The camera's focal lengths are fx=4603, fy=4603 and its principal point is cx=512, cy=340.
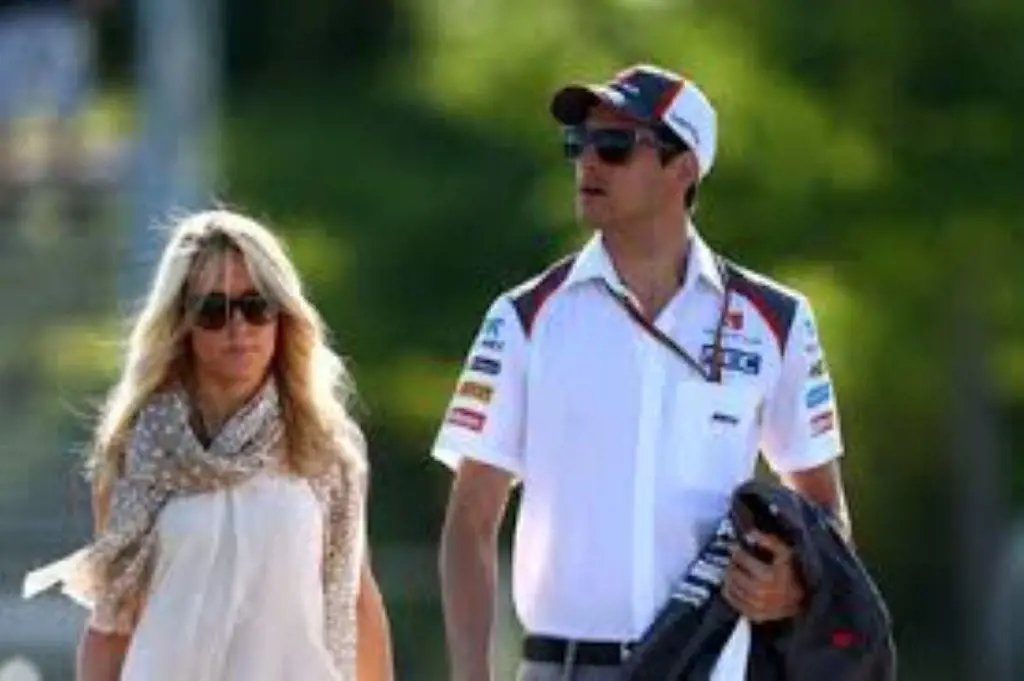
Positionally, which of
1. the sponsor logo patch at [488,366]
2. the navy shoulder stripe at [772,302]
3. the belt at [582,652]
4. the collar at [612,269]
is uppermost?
the collar at [612,269]

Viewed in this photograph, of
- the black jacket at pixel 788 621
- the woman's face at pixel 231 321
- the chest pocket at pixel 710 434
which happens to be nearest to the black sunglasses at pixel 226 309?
the woman's face at pixel 231 321

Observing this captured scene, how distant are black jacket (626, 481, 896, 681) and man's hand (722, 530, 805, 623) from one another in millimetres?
18

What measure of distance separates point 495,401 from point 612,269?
1.09 ft

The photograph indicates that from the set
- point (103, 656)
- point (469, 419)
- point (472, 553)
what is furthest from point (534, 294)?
point (103, 656)

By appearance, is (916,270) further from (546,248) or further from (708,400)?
(708,400)

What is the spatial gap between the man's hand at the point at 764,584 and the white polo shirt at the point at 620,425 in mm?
112

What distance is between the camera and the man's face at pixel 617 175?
862 cm

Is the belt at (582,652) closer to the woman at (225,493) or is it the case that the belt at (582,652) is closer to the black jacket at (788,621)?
the black jacket at (788,621)

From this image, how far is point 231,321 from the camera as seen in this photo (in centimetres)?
862

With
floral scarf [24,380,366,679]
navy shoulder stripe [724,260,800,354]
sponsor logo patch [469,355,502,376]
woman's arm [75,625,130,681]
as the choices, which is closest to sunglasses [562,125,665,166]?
navy shoulder stripe [724,260,800,354]

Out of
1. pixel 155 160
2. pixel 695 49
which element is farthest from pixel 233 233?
pixel 695 49

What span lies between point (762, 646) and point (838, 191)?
48.6ft

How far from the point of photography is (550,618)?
8539 mm

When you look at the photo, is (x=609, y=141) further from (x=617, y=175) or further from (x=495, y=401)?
(x=495, y=401)
